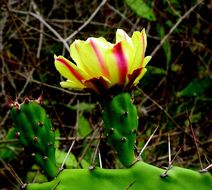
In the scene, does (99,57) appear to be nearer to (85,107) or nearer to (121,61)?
(121,61)

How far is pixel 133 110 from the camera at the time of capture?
94cm

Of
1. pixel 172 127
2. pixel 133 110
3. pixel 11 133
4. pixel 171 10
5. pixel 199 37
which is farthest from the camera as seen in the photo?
pixel 199 37

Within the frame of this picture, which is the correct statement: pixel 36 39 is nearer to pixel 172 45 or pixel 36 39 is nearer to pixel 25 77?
pixel 25 77

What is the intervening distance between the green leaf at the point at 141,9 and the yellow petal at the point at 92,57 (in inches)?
68.1

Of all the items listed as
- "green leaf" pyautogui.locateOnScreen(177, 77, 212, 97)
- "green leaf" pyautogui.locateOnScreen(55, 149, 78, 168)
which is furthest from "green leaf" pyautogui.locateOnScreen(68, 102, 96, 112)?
"green leaf" pyautogui.locateOnScreen(55, 149, 78, 168)

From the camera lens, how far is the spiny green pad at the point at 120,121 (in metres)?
0.92

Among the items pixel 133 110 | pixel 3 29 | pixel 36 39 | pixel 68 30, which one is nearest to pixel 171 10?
pixel 68 30

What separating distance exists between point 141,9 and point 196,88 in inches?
19.1

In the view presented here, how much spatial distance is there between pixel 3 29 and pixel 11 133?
0.98 metres

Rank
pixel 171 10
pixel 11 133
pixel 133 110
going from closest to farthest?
pixel 133 110 → pixel 11 133 → pixel 171 10

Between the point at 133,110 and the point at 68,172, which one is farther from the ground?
the point at 133,110

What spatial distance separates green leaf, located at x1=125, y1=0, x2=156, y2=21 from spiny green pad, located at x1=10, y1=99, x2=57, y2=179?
168cm

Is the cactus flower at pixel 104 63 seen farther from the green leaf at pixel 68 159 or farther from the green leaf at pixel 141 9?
the green leaf at pixel 141 9

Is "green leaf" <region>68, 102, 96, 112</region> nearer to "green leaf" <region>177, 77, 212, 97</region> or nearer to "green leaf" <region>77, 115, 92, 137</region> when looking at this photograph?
"green leaf" <region>77, 115, 92, 137</region>
